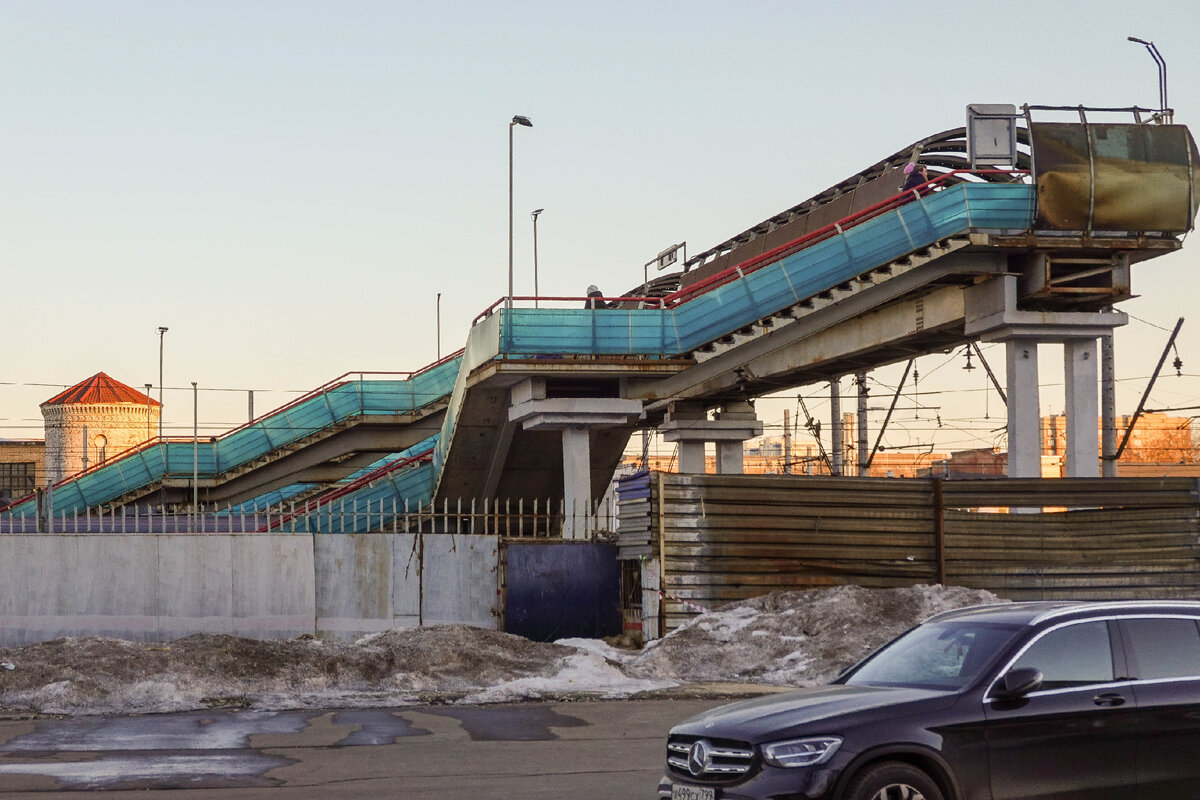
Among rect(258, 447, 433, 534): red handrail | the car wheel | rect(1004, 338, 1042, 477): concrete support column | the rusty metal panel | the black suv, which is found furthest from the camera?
rect(258, 447, 433, 534): red handrail

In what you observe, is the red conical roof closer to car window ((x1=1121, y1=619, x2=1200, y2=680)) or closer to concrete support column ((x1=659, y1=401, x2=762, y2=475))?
concrete support column ((x1=659, y1=401, x2=762, y2=475))

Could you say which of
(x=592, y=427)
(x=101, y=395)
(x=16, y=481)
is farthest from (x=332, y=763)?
(x=16, y=481)

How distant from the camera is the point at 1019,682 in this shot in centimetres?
795

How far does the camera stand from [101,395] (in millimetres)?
87438

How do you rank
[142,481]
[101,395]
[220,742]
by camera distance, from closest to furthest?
1. [220,742]
2. [142,481]
3. [101,395]

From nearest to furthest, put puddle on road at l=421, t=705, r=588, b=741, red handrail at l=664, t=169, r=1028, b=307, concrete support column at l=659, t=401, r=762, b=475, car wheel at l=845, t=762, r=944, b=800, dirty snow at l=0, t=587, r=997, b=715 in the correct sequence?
car wheel at l=845, t=762, r=944, b=800
puddle on road at l=421, t=705, r=588, b=741
dirty snow at l=0, t=587, r=997, b=715
red handrail at l=664, t=169, r=1028, b=307
concrete support column at l=659, t=401, r=762, b=475

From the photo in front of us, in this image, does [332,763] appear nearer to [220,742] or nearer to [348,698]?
[220,742]

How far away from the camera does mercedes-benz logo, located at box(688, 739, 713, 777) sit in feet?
26.4

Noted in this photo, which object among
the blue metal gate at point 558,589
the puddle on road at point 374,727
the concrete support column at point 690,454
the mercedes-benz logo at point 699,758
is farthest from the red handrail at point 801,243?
the mercedes-benz logo at point 699,758

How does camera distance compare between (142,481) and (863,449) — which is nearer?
(142,481)

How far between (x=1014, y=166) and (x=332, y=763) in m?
22.2

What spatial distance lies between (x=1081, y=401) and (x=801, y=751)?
24628 mm

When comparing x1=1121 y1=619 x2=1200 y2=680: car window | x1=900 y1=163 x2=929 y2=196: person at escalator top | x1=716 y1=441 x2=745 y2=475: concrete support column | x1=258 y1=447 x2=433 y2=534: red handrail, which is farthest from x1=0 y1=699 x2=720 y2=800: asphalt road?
x1=716 y1=441 x2=745 y2=475: concrete support column

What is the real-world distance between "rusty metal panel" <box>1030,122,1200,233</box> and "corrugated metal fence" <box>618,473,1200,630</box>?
22.9 feet
